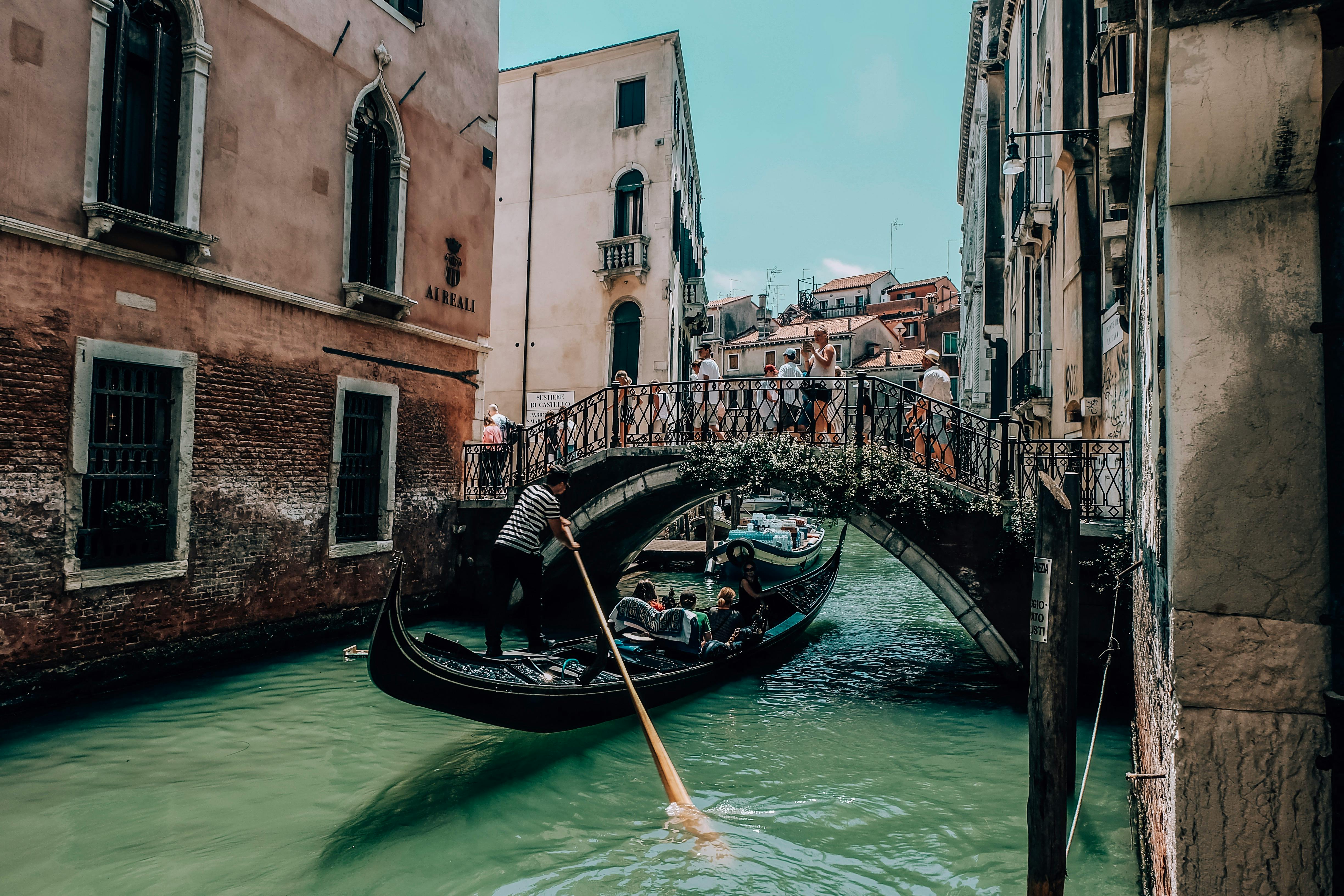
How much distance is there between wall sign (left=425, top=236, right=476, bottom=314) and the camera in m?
9.08

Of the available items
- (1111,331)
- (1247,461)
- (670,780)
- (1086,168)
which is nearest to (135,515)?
Answer: (670,780)

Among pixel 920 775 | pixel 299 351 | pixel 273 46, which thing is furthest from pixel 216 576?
pixel 920 775

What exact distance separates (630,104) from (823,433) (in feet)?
27.9

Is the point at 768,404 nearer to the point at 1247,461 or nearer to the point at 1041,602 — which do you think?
the point at 1041,602

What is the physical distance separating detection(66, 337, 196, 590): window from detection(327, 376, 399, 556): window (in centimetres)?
152

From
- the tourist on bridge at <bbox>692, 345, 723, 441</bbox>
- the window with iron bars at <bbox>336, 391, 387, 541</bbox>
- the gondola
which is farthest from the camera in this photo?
the tourist on bridge at <bbox>692, 345, 723, 441</bbox>

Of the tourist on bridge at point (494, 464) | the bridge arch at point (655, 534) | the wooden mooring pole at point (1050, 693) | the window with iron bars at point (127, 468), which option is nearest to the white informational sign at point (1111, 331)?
the bridge arch at point (655, 534)

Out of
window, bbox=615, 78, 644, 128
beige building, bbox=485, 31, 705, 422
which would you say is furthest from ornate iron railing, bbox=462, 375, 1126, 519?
window, bbox=615, 78, 644, 128

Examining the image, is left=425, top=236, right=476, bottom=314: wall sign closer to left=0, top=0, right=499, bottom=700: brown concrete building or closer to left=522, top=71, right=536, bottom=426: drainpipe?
left=0, top=0, right=499, bottom=700: brown concrete building

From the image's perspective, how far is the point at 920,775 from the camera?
16.9 feet

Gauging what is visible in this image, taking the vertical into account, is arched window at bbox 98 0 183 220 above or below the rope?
above

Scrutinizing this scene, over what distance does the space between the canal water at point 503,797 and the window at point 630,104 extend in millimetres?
10033

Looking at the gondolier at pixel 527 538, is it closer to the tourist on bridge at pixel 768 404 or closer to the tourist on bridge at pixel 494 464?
the tourist on bridge at pixel 768 404

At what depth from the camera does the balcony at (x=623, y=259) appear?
13102mm
